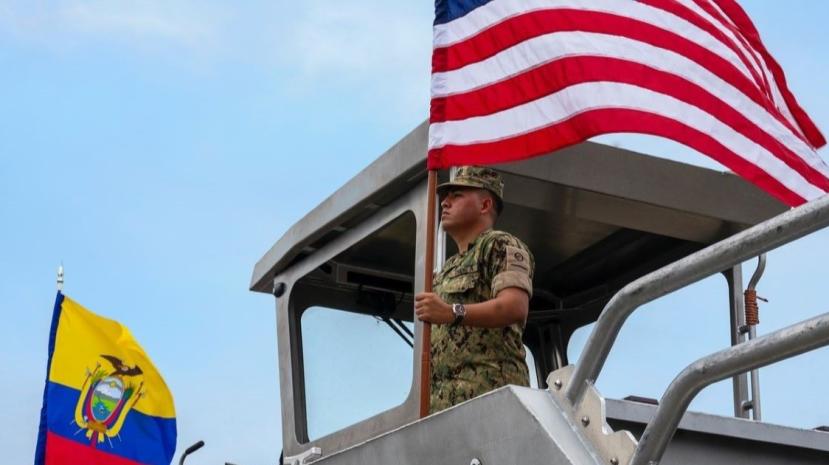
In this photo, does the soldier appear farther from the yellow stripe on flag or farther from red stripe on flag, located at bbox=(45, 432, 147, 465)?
the yellow stripe on flag

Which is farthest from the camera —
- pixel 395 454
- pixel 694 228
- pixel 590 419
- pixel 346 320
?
pixel 346 320

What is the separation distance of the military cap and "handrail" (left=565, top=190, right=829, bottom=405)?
57.0 inches

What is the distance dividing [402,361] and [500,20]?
1493 mm

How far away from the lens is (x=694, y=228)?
5758mm

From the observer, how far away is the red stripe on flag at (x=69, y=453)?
1055 centimetres

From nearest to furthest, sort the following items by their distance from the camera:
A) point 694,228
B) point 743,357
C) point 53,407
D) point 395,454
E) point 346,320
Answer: point 743,357
point 395,454
point 694,228
point 346,320
point 53,407

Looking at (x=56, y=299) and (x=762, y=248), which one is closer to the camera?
(x=762, y=248)

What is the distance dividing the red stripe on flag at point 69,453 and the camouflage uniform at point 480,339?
6.34 m

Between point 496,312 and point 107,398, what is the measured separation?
7552mm

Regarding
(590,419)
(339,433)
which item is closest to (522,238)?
(339,433)

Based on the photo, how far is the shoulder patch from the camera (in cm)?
477

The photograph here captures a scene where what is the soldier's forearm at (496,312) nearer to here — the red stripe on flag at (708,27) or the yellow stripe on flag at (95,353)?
the red stripe on flag at (708,27)

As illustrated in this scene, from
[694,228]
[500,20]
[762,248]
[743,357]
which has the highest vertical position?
[500,20]

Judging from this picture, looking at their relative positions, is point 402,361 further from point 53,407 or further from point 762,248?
point 53,407
